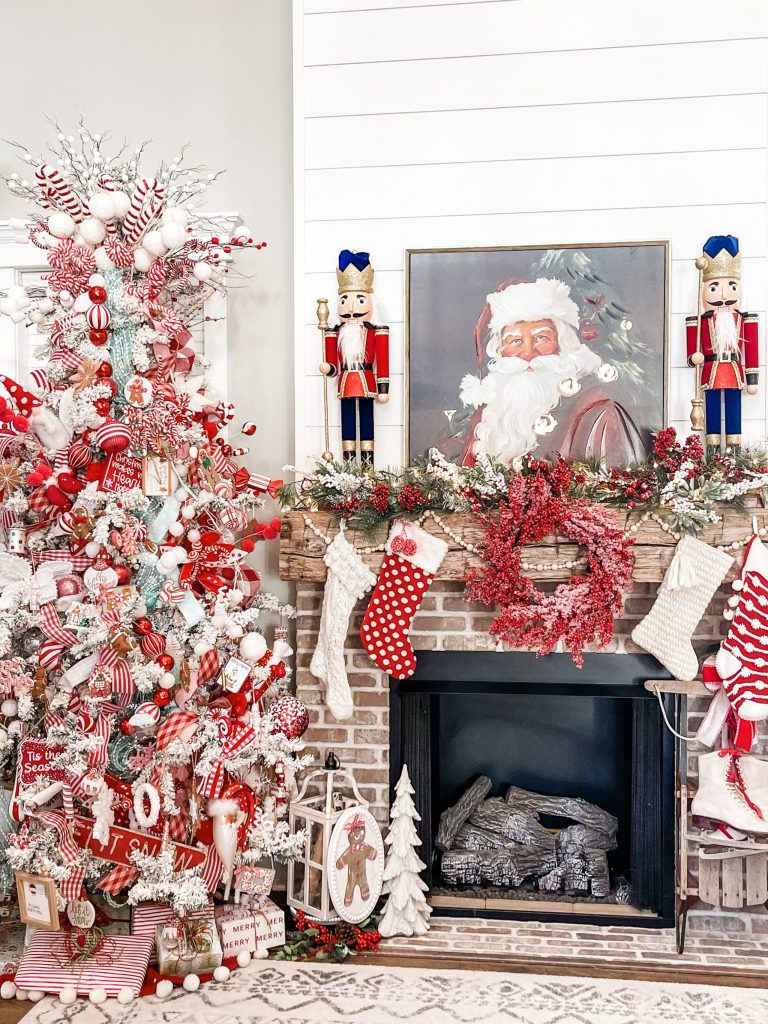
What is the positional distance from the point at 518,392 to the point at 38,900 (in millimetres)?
2075

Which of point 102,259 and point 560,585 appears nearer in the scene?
point 102,259

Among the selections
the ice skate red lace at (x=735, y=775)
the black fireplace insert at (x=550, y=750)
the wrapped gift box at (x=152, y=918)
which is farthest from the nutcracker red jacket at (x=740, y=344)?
the wrapped gift box at (x=152, y=918)

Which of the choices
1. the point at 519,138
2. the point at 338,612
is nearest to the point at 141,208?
the point at 519,138

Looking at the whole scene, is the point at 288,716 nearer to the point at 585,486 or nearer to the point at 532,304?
the point at 585,486

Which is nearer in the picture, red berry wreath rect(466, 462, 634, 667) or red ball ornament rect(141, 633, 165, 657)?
red ball ornament rect(141, 633, 165, 657)

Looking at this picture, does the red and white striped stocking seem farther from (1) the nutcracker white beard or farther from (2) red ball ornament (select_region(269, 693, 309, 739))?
(2) red ball ornament (select_region(269, 693, 309, 739))

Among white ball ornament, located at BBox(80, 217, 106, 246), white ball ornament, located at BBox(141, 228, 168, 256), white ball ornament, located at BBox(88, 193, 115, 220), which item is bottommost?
white ball ornament, located at BBox(141, 228, 168, 256)

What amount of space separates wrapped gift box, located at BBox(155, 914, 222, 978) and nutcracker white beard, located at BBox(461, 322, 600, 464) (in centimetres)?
168

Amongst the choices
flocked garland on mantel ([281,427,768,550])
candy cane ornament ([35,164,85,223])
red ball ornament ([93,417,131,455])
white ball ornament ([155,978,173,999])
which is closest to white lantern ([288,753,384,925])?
white ball ornament ([155,978,173,999])

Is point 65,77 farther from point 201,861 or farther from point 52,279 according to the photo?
point 201,861

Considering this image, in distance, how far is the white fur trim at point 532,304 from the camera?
272 centimetres

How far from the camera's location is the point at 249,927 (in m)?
2.54

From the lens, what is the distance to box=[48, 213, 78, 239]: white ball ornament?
2381 millimetres

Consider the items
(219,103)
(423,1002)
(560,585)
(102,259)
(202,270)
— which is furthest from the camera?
(219,103)
